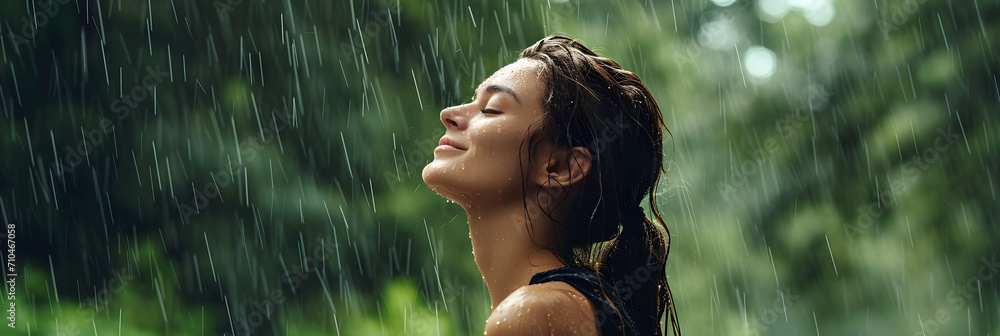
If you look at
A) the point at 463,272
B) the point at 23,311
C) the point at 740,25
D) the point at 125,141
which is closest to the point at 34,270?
the point at 23,311

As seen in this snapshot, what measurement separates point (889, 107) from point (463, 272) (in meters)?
3.74

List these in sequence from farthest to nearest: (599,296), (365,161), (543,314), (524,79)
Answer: (365,161)
(524,79)
(599,296)
(543,314)

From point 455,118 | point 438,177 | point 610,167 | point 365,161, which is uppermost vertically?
point 455,118

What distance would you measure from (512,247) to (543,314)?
37 centimetres

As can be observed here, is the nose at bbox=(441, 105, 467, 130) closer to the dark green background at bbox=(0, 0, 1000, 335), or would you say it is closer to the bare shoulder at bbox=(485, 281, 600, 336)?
the bare shoulder at bbox=(485, 281, 600, 336)

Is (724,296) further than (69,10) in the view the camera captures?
Yes

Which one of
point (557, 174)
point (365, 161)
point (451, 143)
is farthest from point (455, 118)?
point (365, 161)

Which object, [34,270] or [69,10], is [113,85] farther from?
[34,270]

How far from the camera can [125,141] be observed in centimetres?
502

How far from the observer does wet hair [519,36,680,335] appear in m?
2.23

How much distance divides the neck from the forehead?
0.95 ft

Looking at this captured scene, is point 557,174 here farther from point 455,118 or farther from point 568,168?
point 455,118

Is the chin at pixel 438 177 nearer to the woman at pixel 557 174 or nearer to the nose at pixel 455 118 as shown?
the woman at pixel 557 174

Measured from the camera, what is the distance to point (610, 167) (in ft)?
7.36
